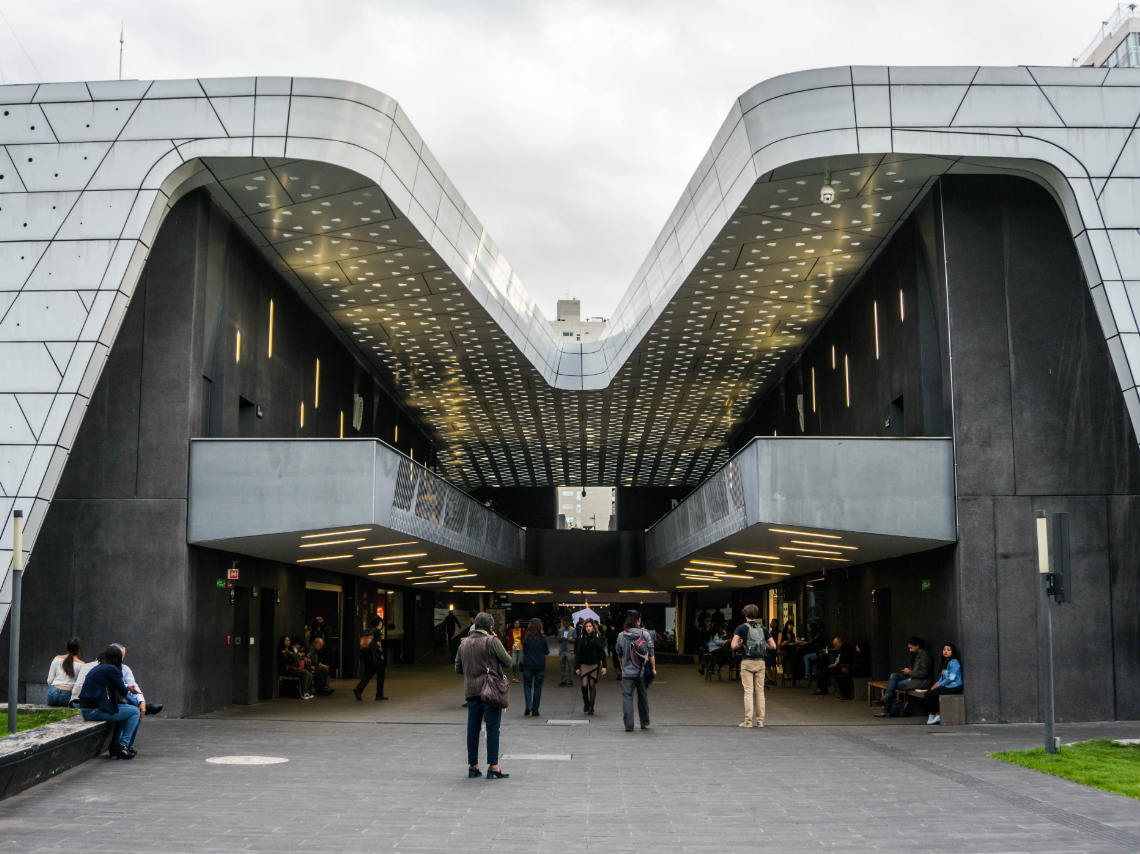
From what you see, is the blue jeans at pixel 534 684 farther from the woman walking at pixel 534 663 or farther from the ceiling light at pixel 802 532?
the ceiling light at pixel 802 532

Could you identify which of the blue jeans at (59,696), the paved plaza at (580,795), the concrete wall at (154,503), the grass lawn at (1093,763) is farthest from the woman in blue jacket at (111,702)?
the grass lawn at (1093,763)

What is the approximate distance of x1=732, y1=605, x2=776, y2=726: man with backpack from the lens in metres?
15.2

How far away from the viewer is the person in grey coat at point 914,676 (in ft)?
54.0

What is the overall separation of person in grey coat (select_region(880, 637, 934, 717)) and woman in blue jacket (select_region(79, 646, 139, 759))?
1058 cm

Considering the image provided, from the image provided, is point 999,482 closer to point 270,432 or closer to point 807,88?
point 807,88

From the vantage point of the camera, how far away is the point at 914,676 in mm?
16547

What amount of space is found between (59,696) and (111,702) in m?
2.79

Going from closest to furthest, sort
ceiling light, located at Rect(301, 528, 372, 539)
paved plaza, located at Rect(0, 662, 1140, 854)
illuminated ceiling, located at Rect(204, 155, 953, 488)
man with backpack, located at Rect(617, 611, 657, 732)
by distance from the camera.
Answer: paved plaza, located at Rect(0, 662, 1140, 854), man with backpack, located at Rect(617, 611, 657, 732), illuminated ceiling, located at Rect(204, 155, 953, 488), ceiling light, located at Rect(301, 528, 372, 539)

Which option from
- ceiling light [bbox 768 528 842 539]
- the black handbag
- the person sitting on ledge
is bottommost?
the person sitting on ledge

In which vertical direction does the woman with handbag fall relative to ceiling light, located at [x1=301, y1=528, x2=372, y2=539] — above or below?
below

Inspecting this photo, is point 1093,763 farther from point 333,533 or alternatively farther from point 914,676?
point 333,533

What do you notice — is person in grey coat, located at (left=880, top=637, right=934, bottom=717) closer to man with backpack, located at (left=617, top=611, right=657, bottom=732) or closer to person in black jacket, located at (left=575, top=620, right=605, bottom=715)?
man with backpack, located at (left=617, top=611, right=657, bottom=732)

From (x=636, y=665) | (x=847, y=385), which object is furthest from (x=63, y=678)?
(x=847, y=385)

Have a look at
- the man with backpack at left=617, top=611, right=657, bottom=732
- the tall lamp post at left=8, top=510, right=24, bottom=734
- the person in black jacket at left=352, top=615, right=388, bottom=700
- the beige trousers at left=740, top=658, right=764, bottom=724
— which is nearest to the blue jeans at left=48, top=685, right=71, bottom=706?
the tall lamp post at left=8, top=510, right=24, bottom=734
